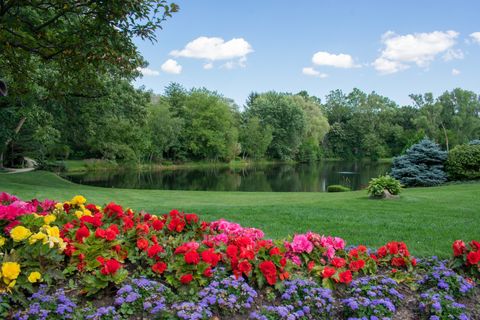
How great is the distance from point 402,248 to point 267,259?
5.30 feet

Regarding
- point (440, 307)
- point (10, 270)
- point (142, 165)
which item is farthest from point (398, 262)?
point (142, 165)

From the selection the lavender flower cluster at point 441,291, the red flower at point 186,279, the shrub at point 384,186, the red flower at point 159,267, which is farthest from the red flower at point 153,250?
the shrub at point 384,186

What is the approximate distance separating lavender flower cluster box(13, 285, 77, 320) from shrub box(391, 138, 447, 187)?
20833mm

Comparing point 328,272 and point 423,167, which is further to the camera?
point 423,167

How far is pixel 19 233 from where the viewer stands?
10.6 feet

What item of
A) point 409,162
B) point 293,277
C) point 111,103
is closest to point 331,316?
point 293,277

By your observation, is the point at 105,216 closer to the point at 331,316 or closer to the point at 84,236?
the point at 84,236

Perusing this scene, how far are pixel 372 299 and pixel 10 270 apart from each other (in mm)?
2734

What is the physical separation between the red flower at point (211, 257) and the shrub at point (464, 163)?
1989 cm

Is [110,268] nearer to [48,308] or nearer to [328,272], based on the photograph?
[48,308]

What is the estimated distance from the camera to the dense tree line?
75.0 ft

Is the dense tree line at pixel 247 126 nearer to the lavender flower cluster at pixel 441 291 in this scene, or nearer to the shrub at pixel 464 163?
the shrub at pixel 464 163

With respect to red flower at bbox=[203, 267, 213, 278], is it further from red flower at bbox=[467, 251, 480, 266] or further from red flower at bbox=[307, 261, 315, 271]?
red flower at bbox=[467, 251, 480, 266]

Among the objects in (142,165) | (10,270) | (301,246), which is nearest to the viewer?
(10,270)
